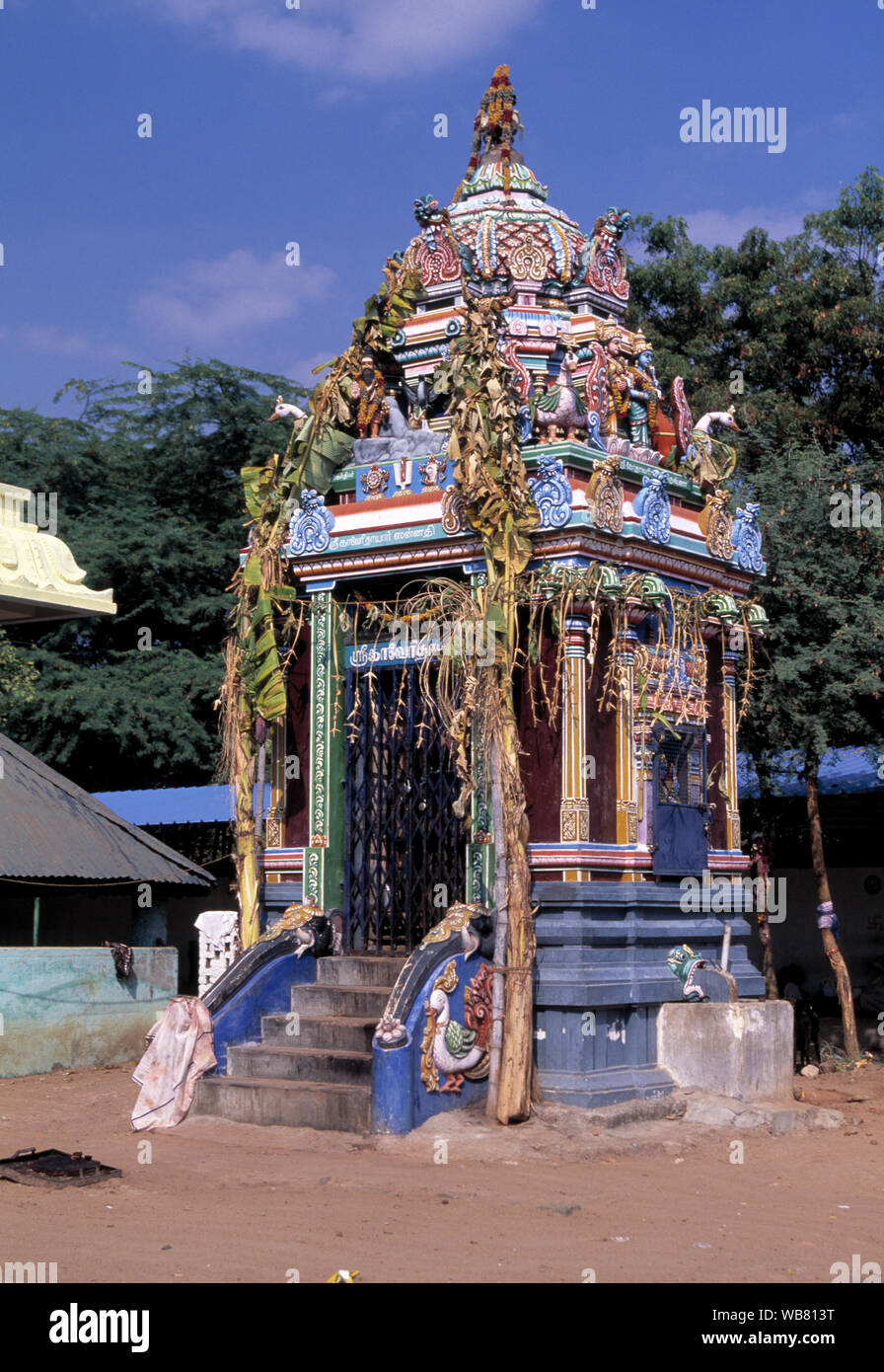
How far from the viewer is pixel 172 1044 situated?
10.9 m

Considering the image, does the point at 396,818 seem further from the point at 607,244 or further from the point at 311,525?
the point at 607,244

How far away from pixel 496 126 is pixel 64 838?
331 inches

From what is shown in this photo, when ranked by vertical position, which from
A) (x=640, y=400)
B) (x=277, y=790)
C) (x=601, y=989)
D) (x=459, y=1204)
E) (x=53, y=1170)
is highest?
(x=640, y=400)

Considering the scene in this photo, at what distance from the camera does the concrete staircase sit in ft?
33.6

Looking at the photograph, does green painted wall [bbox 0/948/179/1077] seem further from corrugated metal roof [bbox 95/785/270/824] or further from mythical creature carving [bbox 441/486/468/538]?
mythical creature carving [bbox 441/486/468/538]

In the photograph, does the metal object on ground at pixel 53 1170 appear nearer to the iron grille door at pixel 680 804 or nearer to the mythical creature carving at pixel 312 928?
the mythical creature carving at pixel 312 928

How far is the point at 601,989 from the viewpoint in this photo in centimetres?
1088

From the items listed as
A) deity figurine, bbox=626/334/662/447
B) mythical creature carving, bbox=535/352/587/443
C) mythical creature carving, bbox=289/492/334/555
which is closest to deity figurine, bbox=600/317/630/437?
deity figurine, bbox=626/334/662/447

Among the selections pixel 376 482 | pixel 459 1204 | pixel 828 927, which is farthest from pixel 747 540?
pixel 459 1204

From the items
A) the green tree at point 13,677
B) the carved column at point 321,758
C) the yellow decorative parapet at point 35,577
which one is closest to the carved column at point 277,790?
the carved column at point 321,758

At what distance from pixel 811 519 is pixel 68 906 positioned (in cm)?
1312

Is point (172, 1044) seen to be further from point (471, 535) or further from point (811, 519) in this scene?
point (811, 519)

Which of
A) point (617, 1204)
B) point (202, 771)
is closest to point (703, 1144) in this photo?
point (617, 1204)

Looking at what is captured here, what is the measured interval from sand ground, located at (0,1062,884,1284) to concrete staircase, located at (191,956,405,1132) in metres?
0.19
